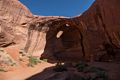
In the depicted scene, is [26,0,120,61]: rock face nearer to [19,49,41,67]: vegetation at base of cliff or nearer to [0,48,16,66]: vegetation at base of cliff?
[19,49,41,67]: vegetation at base of cliff

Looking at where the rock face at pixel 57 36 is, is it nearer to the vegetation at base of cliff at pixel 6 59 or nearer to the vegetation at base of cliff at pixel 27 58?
the vegetation at base of cliff at pixel 27 58

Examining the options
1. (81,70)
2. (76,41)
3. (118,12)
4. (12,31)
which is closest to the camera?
(118,12)

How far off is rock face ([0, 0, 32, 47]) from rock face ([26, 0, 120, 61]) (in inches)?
42.6

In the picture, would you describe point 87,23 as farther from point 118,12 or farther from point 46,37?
point 118,12

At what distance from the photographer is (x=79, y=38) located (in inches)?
879

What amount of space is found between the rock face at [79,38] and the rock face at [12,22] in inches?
42.6

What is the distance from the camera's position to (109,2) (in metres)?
9.41

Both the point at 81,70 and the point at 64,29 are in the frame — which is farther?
the point at 64,29

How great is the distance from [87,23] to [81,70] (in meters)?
6.22

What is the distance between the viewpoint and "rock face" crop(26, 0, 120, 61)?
48.5 feet

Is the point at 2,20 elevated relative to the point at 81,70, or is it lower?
elevated

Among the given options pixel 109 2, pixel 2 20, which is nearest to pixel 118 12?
pixel 109 2

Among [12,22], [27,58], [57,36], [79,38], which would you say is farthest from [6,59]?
[79,38]

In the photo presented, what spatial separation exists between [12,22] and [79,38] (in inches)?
332
